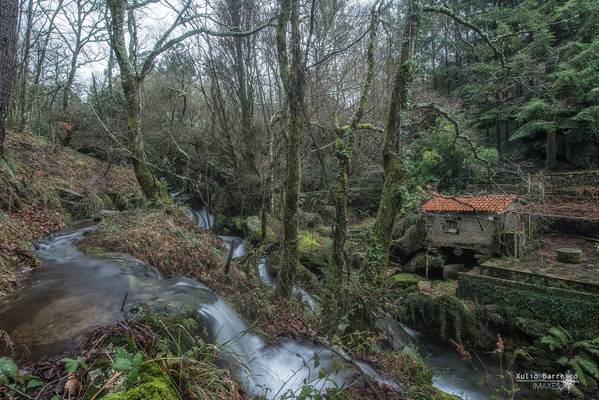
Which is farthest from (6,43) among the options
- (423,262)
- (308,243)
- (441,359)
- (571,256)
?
(571,256)

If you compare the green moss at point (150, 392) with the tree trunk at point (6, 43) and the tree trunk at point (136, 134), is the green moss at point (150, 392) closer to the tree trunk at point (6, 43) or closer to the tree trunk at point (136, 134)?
the tree trunk at point (6, 43)

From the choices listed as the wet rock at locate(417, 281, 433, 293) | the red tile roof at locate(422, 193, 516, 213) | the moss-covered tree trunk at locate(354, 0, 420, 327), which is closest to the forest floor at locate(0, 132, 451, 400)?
the moss-covered tree trunk at locate(354, 0, 420, 327)

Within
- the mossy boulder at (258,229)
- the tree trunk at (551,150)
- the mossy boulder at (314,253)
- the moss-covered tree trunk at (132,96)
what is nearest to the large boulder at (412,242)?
the mossy boulder at (314,253)

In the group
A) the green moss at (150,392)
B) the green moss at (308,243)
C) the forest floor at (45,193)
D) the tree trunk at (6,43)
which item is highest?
the tree trunk at (6,43)

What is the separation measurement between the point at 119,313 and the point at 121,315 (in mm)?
87

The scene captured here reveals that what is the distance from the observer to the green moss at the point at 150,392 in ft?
5.52

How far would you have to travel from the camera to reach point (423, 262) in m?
16.3

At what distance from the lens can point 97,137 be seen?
14617mm

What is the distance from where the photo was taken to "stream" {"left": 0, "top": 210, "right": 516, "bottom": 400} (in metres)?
3.03

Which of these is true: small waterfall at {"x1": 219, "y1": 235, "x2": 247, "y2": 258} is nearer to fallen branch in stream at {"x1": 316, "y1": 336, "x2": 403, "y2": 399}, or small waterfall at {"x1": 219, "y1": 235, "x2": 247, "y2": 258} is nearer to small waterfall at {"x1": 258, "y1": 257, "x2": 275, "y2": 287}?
small waterfall at {"x1": 258, "y1": 257, "x2": 275, "y2": 287}

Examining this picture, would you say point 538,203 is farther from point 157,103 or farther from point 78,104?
point 78,104

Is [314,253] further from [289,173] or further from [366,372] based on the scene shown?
[366,372]

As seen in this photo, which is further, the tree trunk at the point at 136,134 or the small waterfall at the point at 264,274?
the small waterfall at the point at 264,274

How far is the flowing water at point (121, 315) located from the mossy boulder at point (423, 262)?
514 inches
